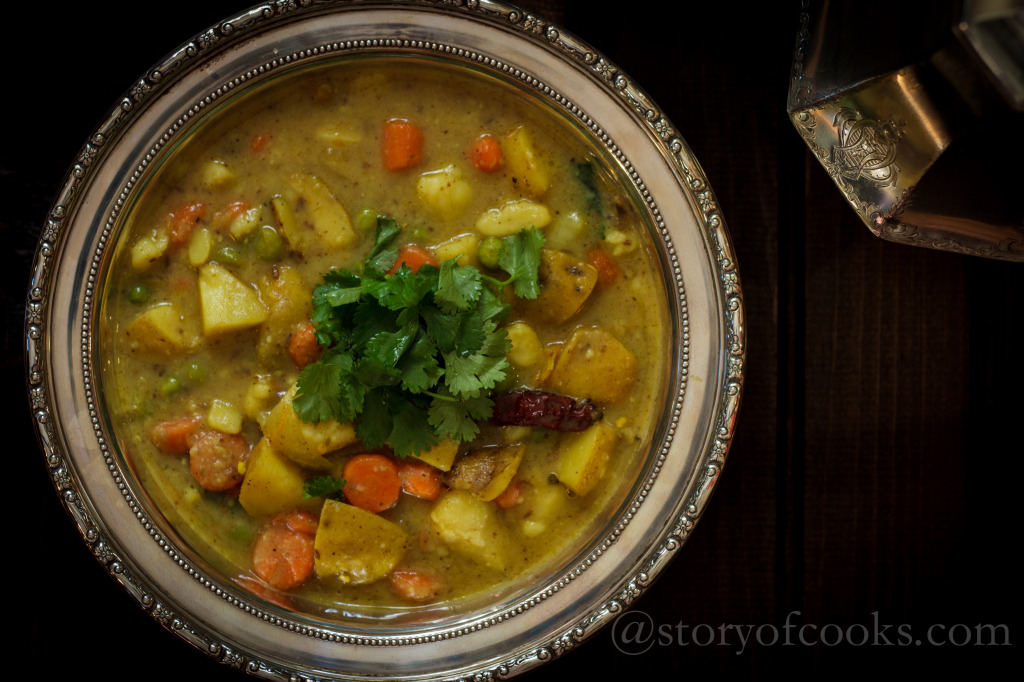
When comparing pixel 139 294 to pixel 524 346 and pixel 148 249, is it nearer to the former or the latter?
pixel 148 249

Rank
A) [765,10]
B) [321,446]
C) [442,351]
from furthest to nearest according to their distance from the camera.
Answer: [765,10], [321,446], [442,351]

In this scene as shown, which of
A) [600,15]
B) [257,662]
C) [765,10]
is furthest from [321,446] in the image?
[765,10]

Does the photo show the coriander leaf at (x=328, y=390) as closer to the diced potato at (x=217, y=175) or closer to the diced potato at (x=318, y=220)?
the diced potato at (x=318, y=220)

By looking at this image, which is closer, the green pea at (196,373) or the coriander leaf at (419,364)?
the coriander leaf at (419,364)

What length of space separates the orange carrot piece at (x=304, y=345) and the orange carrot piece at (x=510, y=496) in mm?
857

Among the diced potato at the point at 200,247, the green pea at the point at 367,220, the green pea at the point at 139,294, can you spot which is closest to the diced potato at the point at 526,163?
the green pea at the point at 367,220

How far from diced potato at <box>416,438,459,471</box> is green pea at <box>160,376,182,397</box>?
0.94 m

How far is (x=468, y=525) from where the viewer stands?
2.58 meters

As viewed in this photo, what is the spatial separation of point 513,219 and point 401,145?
49cm

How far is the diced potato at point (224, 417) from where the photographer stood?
8.43 ft

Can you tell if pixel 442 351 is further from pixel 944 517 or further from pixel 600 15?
pixel 944 517

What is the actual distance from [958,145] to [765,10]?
0.88 m

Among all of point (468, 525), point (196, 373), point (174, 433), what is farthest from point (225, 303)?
point (468, 525)

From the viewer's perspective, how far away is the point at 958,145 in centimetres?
237
